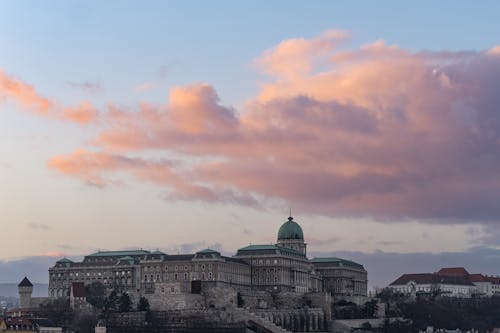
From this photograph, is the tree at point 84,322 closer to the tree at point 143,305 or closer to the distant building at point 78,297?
the distant building at point 78,297

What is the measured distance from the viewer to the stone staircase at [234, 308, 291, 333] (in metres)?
170

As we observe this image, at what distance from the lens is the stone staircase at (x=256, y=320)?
17038cm

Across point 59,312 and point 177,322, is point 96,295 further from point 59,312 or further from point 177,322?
point 177,322

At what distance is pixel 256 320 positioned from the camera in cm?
17225

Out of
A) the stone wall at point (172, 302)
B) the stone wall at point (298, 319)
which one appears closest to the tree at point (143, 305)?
the stone wall at point (172, 302)

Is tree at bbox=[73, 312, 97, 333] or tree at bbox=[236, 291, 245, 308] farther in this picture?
tree at bbox=[236, 291, 245, 308]

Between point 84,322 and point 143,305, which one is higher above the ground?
point 143,305

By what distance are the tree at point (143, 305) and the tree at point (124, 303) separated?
4.65 feet

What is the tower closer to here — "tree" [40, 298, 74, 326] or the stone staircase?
"tree" [40, 298, 74, 326]

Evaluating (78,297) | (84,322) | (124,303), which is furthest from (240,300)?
(84,322)

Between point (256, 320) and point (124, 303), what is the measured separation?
70.8 feet

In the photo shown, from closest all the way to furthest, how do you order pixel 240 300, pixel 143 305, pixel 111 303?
pixel 111 303 < pixel 143 305 < pixel 240 300

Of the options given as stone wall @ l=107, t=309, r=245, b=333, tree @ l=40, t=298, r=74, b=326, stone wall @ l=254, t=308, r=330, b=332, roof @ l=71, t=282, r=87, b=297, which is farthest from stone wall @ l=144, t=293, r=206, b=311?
tree @ l=40, t=298, r=74, b=326

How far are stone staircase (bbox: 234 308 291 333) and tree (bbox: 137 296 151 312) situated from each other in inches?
565
